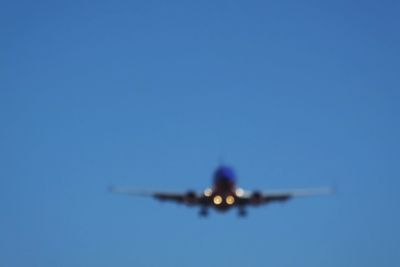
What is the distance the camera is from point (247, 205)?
87062 mm

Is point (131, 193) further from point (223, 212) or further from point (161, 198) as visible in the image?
point (223, 212)

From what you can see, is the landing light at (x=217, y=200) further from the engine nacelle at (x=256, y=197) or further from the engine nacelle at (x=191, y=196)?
the engine nacelle at (x=256, y=197)

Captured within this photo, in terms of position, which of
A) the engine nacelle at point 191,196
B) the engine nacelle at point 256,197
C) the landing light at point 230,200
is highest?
the engine nacelle at point 191,196

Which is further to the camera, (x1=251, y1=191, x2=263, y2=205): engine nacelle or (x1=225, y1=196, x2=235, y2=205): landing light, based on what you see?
(x1=251, y1=191, x2=263, y2=205): engine nacelle

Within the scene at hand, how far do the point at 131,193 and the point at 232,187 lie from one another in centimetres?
1190

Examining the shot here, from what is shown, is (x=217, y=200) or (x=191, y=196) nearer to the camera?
(x=217, y=200)

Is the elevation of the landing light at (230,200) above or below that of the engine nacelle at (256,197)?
below

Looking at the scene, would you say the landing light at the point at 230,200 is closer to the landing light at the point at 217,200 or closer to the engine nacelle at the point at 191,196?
the landing light at the point at 217,200

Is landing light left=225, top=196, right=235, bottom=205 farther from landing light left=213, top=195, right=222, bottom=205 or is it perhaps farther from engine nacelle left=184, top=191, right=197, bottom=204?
engine nacelle left=184, top=191, right=197, bottom=204

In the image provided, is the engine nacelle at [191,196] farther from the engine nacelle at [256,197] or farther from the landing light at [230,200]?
the engine nacelle at [256,197]

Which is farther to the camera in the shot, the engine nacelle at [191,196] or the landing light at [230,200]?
the engine nacelle at [191,196]

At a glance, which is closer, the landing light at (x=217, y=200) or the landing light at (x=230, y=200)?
the landing light at (x=230, y=200)

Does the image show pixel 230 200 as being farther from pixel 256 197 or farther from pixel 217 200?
pixel 256 197

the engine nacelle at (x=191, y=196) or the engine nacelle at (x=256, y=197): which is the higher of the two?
the engine nacelle at (x=191, y=196)
